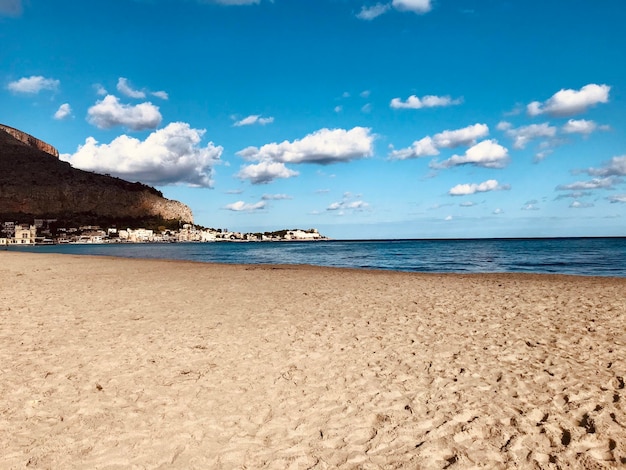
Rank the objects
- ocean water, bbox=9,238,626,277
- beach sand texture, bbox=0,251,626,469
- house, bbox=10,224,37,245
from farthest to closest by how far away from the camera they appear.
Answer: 1. house, bbox=10,224,37,245
2. ocean water, bbox=9,238,626,277
3. beach sand texture, bbox=0,251,626,469

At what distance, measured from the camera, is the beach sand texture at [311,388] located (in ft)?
14.6

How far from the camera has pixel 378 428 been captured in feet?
16.4

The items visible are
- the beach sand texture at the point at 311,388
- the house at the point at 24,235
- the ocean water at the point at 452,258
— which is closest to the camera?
the beach sand texture at the point at 311,388

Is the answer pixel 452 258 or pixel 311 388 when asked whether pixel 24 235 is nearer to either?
pixel 452 258

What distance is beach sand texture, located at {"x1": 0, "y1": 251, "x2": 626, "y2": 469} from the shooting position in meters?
4.45

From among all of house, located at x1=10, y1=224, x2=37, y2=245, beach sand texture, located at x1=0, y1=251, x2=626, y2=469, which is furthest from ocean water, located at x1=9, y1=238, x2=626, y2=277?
house, located at x1=10, y1=224, x2=37, y2=245

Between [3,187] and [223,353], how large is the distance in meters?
202

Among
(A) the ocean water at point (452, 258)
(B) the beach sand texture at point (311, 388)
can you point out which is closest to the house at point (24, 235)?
(A) the ocean water at point (452, 258)

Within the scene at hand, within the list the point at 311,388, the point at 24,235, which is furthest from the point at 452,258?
the point at 24,235

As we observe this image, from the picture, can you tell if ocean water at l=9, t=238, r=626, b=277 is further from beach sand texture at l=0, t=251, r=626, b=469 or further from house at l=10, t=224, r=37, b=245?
house at l=10, t=224, r=37, b=245

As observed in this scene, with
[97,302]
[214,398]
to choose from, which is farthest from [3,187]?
[214,398]

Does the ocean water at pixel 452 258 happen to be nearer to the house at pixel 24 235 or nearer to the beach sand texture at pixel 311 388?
the beach sand texture at pixel 311 388

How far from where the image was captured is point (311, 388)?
20.4ft

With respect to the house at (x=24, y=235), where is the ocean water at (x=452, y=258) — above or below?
below
